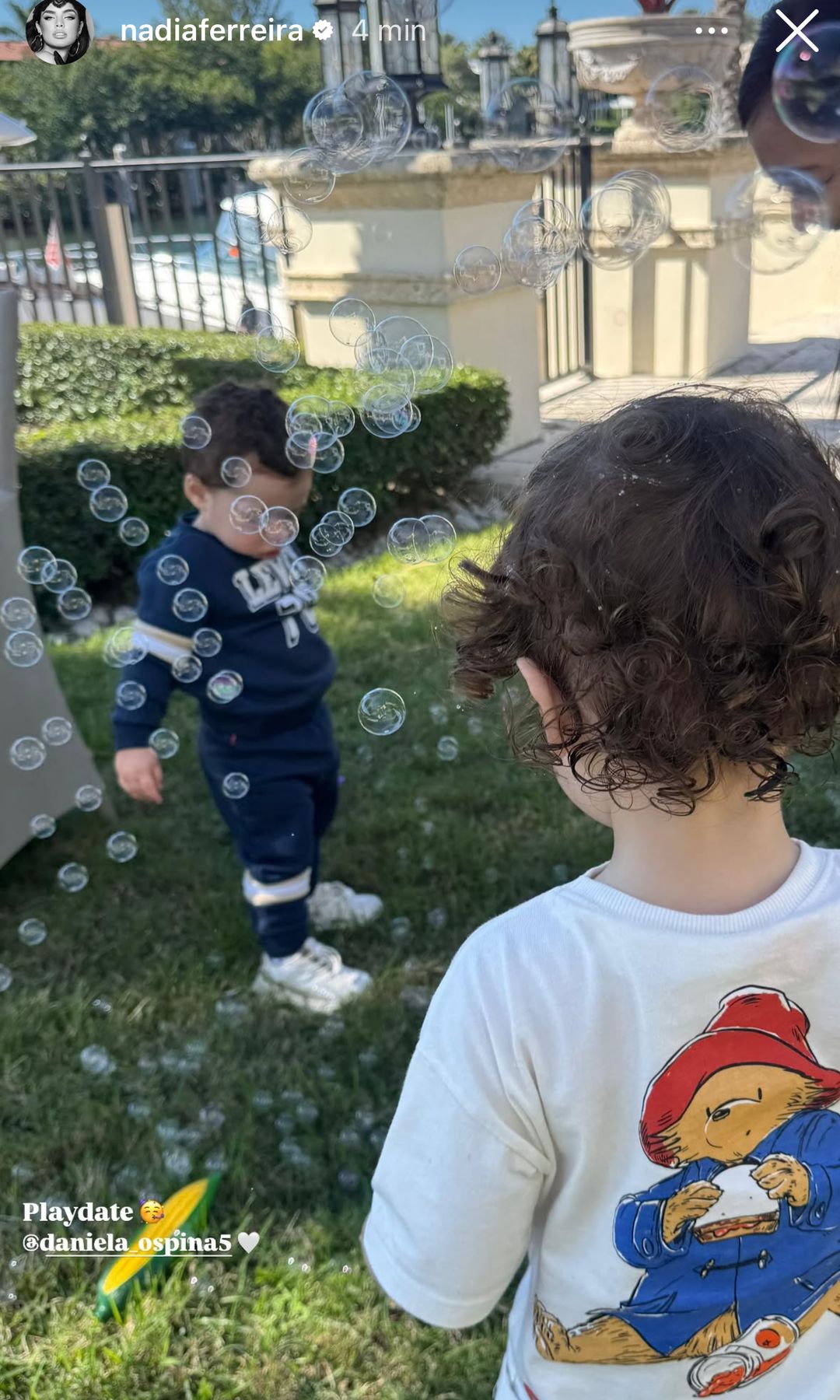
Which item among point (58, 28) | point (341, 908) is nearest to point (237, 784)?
point (341, 908)

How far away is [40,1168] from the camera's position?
220cm

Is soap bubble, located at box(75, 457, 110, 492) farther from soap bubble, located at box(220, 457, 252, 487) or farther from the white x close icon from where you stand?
the white x close icon

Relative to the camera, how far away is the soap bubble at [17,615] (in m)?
2.91

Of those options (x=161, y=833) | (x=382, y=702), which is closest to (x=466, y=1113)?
(x=382, y=702)

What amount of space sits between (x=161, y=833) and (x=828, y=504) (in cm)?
279

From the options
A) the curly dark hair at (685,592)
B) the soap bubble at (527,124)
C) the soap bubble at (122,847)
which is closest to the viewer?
the curly dark hair at (685,592)

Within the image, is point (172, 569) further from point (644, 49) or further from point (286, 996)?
point (644, 49)

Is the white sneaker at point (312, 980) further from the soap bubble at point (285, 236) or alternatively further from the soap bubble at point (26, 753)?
the soap bubble at point (285, 236)

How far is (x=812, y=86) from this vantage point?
249 cm

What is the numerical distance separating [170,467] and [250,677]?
10.3 ft

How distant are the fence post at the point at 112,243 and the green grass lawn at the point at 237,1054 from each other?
22.2 feet

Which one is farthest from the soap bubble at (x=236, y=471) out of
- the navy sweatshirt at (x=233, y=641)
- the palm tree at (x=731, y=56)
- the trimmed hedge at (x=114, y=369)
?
the trimmed hedge at (x=114, y=369)

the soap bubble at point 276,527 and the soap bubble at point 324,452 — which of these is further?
the soap bubble at point 324,452

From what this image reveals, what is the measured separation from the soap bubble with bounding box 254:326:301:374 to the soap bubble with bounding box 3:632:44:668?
0.97 m
